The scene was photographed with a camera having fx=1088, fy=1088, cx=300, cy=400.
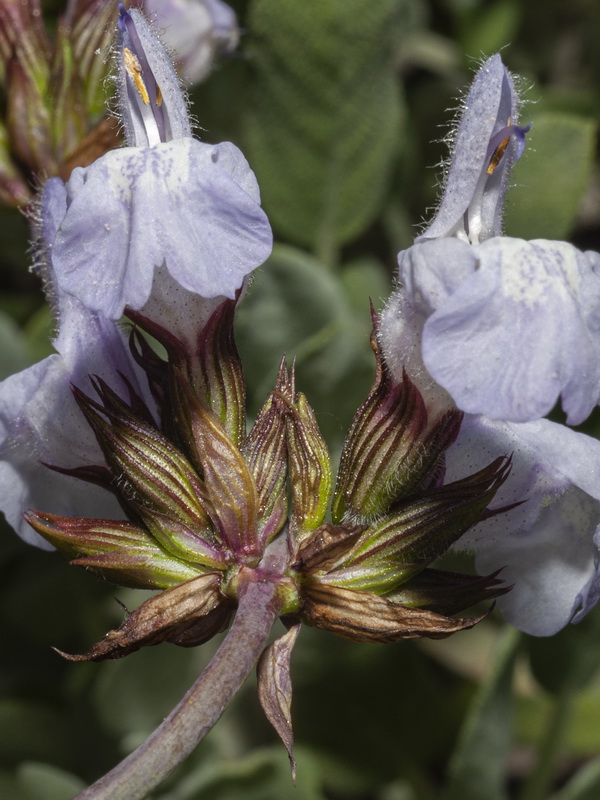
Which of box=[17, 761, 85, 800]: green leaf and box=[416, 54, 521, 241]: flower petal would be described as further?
box=[17, 761, 85, 800]: green leaf

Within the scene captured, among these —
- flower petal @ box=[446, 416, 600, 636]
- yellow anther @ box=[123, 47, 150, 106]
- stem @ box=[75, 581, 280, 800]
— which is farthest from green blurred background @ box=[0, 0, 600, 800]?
stem @ box=[75, 581, 280, 800]

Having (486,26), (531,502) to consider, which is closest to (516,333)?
(531,502)

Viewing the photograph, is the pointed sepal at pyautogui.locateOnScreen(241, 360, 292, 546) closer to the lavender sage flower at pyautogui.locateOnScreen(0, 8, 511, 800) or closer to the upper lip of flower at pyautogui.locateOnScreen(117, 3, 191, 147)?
the lavender sage flower at pyautogui.locateOnScreen(0, 8, 511, 800)

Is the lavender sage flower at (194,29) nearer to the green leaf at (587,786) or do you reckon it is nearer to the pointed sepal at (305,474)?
the pointed sepal at (305,474)

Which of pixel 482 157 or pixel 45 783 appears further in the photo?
pixel 45 783

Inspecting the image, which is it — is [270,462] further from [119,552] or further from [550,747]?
[550,747]

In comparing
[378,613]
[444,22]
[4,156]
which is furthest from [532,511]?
[444,22]

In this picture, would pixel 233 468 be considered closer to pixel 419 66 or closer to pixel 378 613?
pixel 378 613
